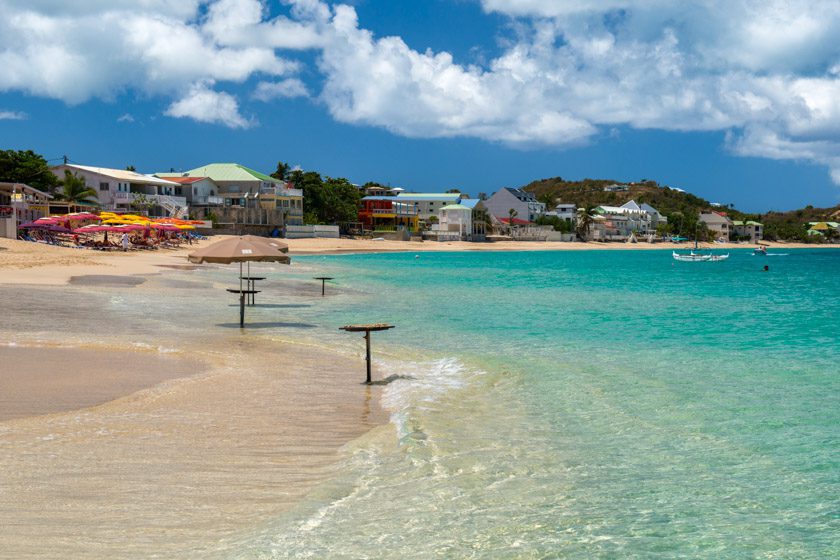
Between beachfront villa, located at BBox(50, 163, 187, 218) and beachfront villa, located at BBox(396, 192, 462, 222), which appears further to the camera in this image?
beachfront villa, located at BBox(396, 192, 462, 222)

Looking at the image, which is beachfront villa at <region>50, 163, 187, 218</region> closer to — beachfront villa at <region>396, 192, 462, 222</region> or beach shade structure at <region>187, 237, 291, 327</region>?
beachfront villa at <region>396, 192, 462, 222</region>

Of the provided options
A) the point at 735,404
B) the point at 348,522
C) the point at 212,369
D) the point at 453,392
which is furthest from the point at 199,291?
the point at 348,522

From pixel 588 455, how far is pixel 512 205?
159680 millimetres

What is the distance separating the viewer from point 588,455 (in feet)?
32.1

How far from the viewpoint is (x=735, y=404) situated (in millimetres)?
13062

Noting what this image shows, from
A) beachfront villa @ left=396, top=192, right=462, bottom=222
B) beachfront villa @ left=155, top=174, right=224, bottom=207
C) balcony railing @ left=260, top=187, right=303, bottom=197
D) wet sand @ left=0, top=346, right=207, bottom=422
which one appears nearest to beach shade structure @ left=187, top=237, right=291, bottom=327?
wet sand @ left=0, top=346, right=207, bottom=422

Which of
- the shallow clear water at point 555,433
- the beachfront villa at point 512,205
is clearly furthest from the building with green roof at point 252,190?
the shallow clear water at point 555,433

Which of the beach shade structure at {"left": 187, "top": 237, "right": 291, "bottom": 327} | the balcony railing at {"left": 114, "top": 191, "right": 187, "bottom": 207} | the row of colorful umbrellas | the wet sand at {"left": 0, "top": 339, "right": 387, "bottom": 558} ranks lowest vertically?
the wet sand at {"left": 0, "top": 339, "right": 387, "bottom": 558}

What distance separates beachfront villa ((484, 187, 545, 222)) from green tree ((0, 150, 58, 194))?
9834 cm

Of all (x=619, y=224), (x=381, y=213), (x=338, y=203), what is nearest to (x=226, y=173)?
(x=338, y=203)

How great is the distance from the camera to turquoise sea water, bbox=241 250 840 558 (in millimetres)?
7039

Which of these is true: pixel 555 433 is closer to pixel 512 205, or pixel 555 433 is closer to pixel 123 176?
pixel 123 176

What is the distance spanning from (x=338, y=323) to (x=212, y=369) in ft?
31.4

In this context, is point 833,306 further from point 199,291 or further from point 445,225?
point 445,225
